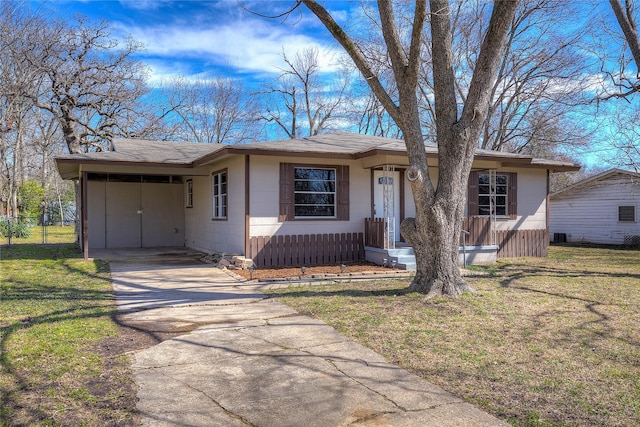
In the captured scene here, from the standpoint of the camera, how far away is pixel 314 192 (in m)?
11.3

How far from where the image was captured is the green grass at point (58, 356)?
10.3ft

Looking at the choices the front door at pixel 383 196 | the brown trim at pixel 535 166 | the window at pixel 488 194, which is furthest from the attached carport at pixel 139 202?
the brown trim at pixel 535 166

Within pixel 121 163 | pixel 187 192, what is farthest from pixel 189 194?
pixel 121 163

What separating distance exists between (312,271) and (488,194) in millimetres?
6343

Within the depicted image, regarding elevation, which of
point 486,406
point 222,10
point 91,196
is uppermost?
point 222,10

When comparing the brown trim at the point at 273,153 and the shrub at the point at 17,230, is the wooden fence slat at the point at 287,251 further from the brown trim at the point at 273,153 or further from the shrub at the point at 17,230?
the shrub at the point at 17,230

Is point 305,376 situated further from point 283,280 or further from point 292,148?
point 292,148

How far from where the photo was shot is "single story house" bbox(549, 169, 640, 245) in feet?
62.9

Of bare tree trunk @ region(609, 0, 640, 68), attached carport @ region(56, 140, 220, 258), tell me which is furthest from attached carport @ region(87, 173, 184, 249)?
bare tree trunk @ region(609, 0, 640, 68)

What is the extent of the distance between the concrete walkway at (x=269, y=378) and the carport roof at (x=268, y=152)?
4802 millimetres

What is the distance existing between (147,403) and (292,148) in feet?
25.6

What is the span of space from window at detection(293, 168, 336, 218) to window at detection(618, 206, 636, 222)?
1460 centimetres

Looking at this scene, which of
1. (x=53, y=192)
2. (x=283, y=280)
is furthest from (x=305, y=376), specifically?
(x=53, y=192)

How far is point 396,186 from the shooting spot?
12.2 m
